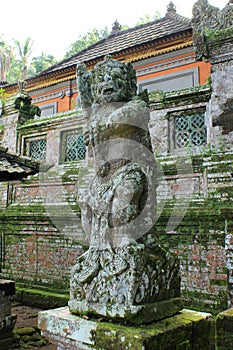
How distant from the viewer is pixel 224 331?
2840mm

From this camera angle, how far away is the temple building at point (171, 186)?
571 centimetres

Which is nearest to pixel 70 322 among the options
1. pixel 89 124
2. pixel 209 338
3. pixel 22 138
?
pixel 209 338

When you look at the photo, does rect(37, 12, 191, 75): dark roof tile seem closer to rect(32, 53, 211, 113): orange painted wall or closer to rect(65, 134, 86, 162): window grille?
rect(32, 53, 211, 113): orange painted wall

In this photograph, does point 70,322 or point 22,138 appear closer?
point 70,322

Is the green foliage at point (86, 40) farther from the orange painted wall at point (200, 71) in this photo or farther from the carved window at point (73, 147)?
the carved window at point (73, 147)

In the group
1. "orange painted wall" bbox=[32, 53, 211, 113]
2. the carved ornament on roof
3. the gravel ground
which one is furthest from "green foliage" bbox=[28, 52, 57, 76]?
the gravel ground

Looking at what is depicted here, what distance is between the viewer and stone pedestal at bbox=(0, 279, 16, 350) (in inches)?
215

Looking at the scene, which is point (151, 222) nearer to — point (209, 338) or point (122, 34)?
point (209, 338)

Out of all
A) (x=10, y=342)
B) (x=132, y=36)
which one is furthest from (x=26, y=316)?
(x=132, y=36)

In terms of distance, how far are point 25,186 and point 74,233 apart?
7.45ft

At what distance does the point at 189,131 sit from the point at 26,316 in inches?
201

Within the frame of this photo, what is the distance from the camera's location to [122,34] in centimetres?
1825

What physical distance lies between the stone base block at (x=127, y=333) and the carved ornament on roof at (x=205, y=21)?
526cm

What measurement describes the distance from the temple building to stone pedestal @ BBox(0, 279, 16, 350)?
192 cm
